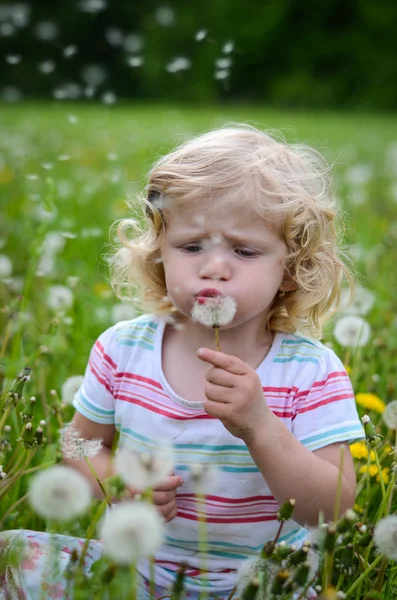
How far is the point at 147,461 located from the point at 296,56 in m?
23.9

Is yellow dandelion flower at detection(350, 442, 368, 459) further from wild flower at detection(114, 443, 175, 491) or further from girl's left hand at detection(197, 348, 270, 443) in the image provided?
wild flower at detection(114, 443, 175, 491)

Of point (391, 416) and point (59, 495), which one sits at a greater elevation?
point (59, 495)

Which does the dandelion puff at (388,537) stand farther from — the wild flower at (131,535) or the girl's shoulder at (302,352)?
the girl's shoulder at (302,352)

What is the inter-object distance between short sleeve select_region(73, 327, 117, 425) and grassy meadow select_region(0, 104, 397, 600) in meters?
0.08

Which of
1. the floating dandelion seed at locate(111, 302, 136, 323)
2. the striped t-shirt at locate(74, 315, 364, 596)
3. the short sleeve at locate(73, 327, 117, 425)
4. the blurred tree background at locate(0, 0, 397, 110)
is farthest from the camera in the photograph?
the blurred tree background at locate(0, 0, 397, 110)

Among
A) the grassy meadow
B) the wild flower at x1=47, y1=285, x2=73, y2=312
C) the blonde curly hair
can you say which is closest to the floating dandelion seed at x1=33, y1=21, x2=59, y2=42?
the grassy meadow

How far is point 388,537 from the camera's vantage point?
0.87m

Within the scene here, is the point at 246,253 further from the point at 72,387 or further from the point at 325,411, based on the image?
the point at 72,387

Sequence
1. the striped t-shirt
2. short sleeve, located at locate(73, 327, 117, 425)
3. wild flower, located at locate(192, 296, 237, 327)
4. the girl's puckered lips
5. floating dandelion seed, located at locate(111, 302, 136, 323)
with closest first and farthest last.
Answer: wild flower, located at locate(192, 296, 237, 327) → the girl's puckered lips → the striped t-shirt → short sleeve, located at locate(73, 327, 117, 425) → floating dandelion seed, located at locate(111, 302, 136, 323)

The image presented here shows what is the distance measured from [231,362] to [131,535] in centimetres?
38

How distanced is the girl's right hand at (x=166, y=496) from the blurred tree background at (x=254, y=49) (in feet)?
63.9

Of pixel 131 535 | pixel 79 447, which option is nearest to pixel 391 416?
pixel 79 447

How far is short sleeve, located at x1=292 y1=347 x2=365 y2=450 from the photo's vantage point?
1205 mm

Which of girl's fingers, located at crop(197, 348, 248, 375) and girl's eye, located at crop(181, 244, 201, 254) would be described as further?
girl's eye, located at crop(181, 244, 201, 254)
